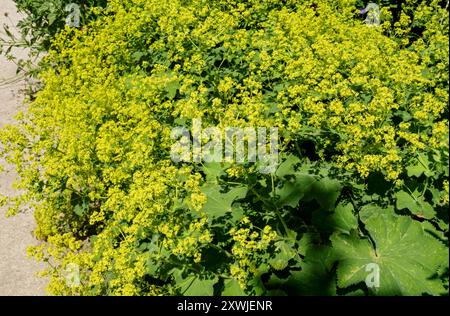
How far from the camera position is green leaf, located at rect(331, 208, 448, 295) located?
7.29 ft

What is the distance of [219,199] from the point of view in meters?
2.80

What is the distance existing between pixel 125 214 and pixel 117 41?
2.32 metres

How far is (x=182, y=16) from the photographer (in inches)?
157

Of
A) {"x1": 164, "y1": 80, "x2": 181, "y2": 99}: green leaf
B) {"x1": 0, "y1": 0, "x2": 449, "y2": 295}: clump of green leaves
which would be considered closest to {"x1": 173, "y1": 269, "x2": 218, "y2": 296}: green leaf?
{"x1": 0, "y1": 0, "x2": 449, "y2": 295}: clump of green leaves

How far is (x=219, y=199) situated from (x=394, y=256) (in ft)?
3.55

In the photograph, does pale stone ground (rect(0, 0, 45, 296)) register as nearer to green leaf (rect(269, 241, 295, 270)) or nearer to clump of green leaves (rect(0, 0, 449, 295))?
clump of green leaves (rect(0, 0, 449, 295))

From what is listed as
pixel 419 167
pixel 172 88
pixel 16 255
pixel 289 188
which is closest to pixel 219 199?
pixel 289 188

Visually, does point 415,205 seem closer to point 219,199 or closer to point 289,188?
point 289,188

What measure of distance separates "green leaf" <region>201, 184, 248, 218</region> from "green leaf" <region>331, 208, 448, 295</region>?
0.63 meters

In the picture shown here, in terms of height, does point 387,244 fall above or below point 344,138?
below

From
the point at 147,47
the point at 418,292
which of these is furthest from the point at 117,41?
the point at 418,292

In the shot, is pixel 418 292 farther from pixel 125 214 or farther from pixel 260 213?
pixel 125 214

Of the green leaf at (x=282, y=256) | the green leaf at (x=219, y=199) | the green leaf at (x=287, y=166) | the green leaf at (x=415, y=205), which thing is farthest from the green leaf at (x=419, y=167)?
the green leaf at (x=219, y=199)

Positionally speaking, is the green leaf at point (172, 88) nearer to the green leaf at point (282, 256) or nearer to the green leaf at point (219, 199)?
the green leaf at point (219, 199)
